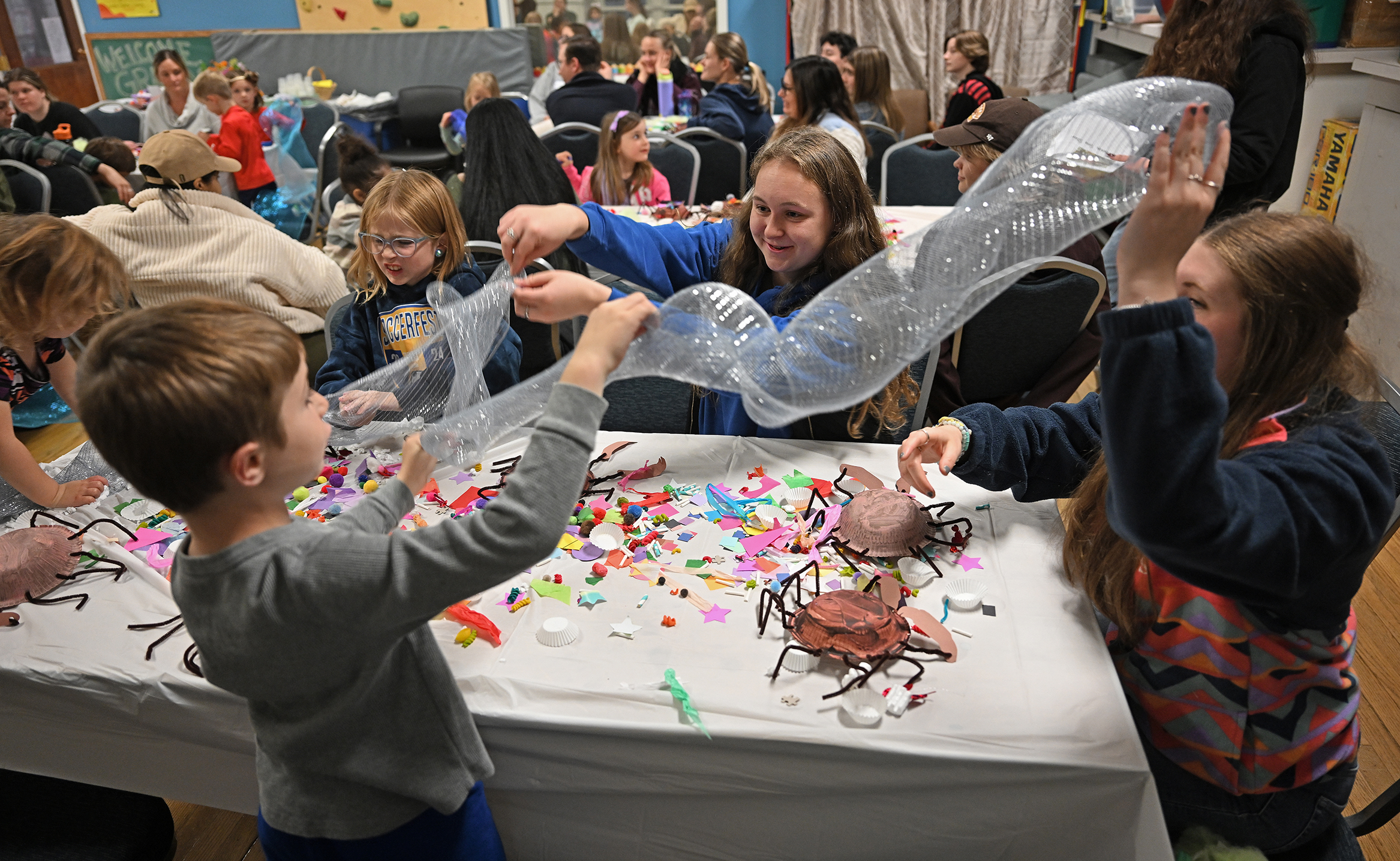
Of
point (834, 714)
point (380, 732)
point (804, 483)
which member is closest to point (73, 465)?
point (380, 732)

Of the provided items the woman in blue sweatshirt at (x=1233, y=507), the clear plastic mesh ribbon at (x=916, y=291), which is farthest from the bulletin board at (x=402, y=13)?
the woman in blue sweatshirt at (x=1233, y=507)

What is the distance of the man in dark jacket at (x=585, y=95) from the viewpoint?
4898mm

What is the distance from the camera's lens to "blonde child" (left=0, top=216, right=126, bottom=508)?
1493mm

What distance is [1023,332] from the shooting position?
2.21m

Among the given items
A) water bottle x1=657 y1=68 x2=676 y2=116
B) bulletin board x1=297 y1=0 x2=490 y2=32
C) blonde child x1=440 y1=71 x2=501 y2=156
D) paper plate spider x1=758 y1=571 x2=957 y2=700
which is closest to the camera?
paper plate spider x1=758 y1=571 x2=957 y2=700

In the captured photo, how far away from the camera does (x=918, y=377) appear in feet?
7.01

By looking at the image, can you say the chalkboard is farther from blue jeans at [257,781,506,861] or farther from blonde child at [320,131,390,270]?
blue jeans at [257,781,506,861]

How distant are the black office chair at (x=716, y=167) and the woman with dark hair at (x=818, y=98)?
361mm

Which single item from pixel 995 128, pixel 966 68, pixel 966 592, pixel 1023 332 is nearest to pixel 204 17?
pixel 966 68

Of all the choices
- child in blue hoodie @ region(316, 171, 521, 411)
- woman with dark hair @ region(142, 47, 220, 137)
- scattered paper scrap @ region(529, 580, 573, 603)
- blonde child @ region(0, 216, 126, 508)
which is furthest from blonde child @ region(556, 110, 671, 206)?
woman with dark hair @ region(142, 47, 220, 137)

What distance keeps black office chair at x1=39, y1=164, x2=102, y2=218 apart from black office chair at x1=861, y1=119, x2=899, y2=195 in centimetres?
382

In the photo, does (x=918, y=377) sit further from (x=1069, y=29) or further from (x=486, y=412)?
(x=1069, y=29)

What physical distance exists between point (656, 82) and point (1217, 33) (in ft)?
14.2

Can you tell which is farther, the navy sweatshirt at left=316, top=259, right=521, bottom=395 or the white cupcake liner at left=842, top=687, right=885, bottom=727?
the navy sweatshirt at left=316, top=259, right=521, bottom=395
